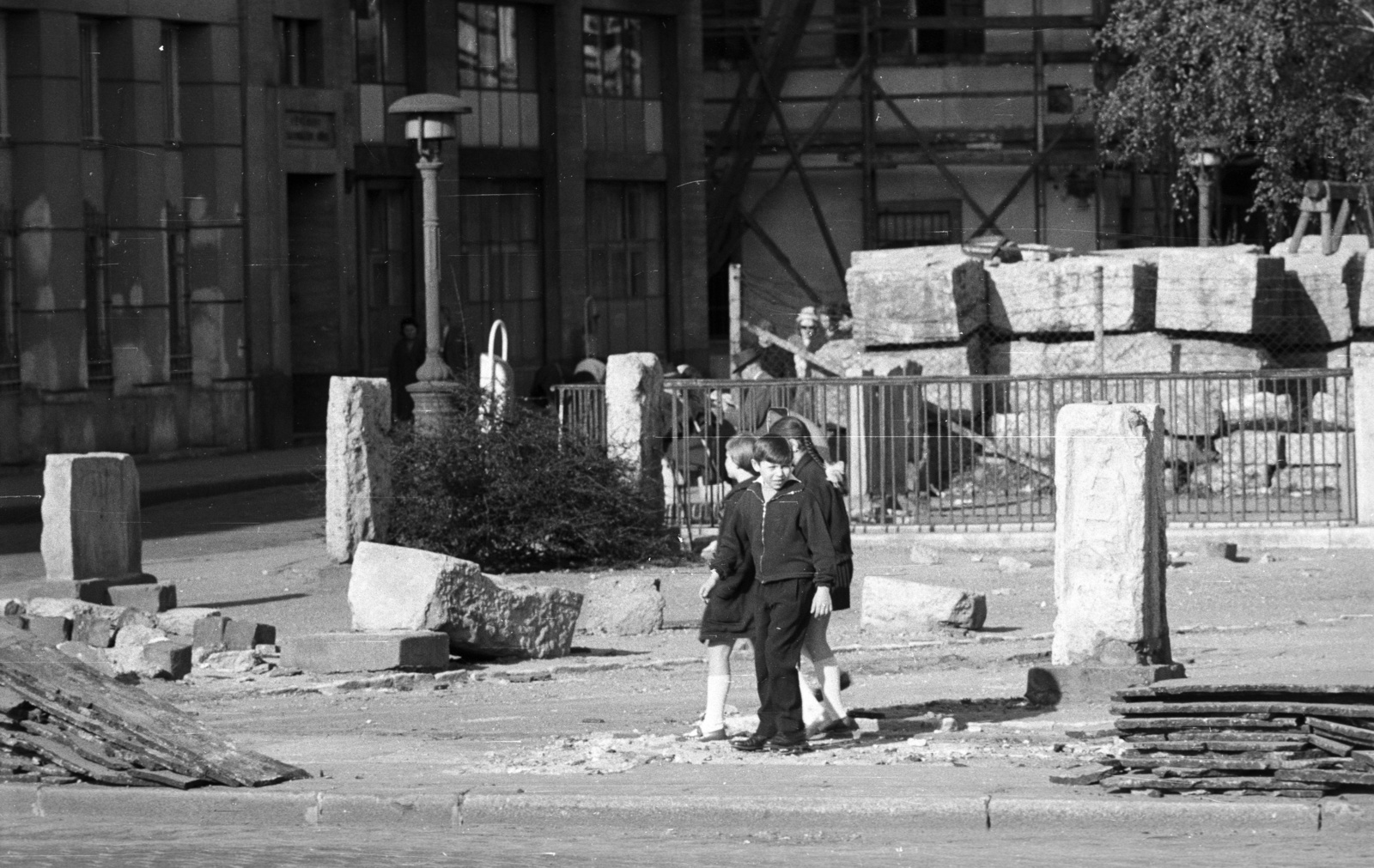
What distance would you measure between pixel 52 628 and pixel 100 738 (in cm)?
430

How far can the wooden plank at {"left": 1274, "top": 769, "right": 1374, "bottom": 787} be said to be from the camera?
26.8ft

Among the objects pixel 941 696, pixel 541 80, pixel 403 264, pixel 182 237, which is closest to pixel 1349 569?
pixel 941 696

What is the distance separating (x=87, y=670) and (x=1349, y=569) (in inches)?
411

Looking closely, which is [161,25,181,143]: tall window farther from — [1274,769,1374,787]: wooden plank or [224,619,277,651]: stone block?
[1274,769,1374,787]: wooden plank

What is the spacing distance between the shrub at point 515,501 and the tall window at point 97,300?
33.2ft

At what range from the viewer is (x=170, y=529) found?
2098 centimetres

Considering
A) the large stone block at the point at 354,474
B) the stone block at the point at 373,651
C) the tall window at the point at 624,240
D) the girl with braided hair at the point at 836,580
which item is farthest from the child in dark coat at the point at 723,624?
the tall window at the point at 624,240

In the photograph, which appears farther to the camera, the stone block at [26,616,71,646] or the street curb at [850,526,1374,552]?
the street curb at [850,526,1374,552]

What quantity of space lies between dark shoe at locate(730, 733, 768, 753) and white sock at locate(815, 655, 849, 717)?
0.41 metres

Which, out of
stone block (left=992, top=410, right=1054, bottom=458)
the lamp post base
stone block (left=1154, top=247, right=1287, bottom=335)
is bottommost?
stone block (left=992, top=410, right=1054, bottom=458)

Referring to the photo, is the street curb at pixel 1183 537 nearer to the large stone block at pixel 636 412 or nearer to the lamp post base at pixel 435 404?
the large stone block at pixel 636 412

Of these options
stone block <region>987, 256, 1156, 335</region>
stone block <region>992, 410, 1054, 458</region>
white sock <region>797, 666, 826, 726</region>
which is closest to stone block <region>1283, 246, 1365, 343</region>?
stone block <region>987, 256, 1156, 335</region>

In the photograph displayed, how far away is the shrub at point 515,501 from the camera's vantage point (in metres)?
17.2

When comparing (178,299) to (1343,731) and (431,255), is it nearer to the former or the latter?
(431,255)
